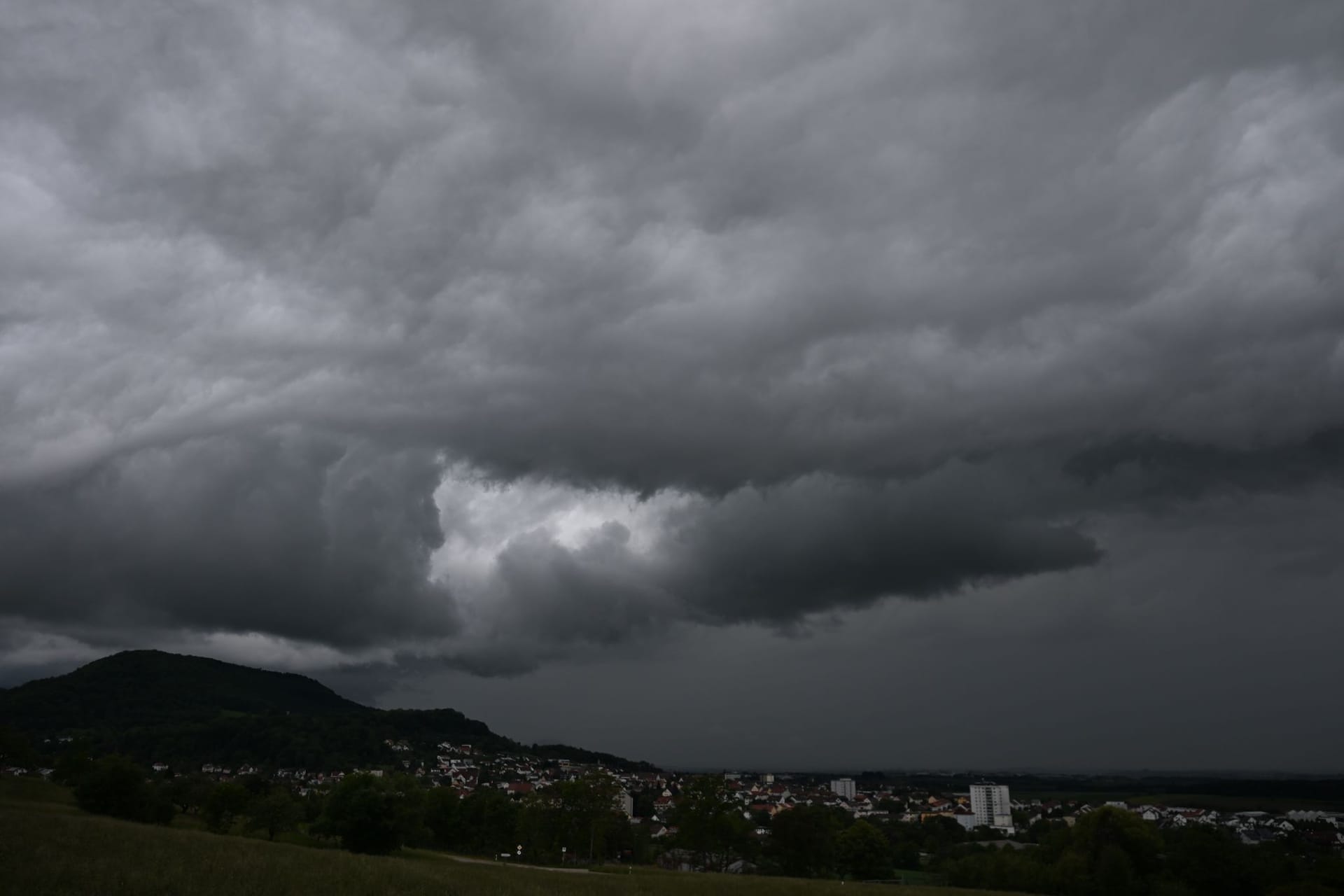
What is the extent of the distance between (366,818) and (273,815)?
26.3 m

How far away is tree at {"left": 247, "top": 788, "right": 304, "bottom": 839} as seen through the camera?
Result: 80500 mm

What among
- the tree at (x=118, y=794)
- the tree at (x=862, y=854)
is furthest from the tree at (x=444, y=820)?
the tree at (x=862, y=854)

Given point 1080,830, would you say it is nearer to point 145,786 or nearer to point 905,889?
point 905,889

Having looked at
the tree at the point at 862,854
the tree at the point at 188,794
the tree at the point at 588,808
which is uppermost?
the tree at the point at 588,808

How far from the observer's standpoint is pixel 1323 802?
193 metres

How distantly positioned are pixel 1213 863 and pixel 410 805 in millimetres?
61886

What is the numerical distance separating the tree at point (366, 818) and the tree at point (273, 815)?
65.5 ft

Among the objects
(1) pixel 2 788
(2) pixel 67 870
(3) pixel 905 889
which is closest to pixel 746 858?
(3) pixel 905 889

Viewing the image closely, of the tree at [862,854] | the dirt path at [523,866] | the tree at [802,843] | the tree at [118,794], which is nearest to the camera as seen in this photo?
the dirt path at [523,866]

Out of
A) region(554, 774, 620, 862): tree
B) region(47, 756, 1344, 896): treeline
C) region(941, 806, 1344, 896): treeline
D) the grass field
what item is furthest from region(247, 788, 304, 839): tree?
region(941, 806, 1344, 896): treeline

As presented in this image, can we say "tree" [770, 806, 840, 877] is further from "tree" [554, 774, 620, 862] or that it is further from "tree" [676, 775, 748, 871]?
"tree" [554, 774, 620, 862]

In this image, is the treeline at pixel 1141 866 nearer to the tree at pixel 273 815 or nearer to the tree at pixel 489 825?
the tree at pixel 489 825

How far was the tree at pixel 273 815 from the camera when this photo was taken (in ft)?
264

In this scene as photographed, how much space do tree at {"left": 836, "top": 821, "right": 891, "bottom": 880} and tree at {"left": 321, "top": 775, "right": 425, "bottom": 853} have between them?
37.5m
